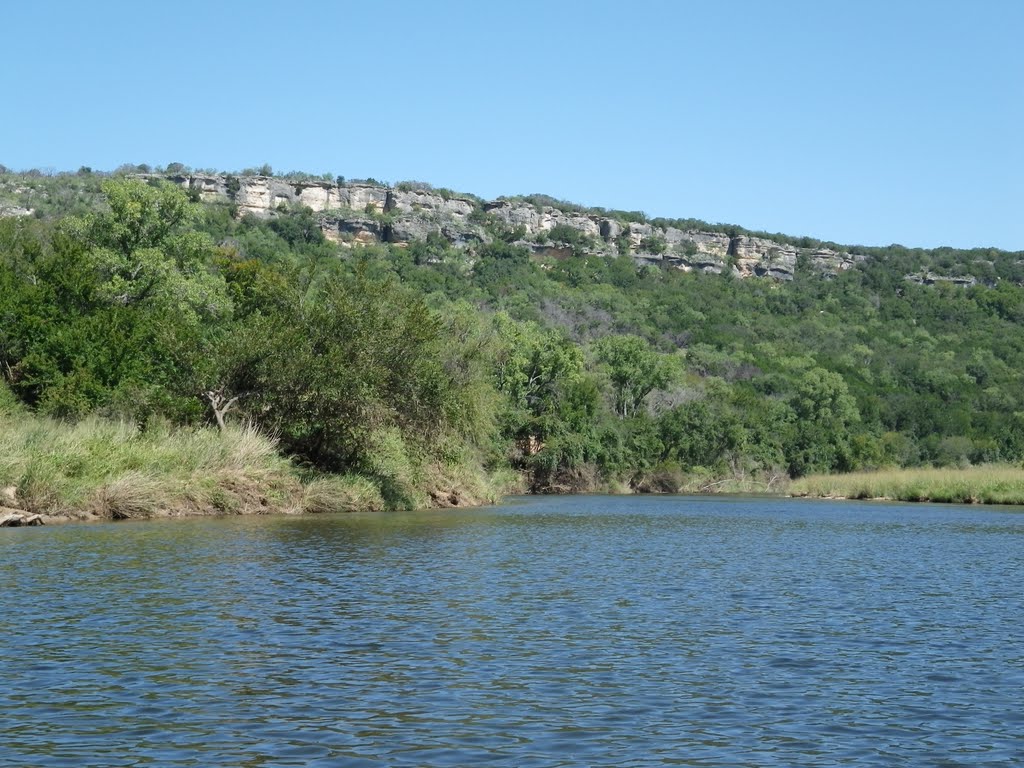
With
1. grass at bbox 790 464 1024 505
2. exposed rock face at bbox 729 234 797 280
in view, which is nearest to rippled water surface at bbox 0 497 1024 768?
grass at bbox 790 464 1024 505

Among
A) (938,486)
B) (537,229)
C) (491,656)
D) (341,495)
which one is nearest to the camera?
(491,656)

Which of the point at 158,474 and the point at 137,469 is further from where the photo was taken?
the point at 158,474

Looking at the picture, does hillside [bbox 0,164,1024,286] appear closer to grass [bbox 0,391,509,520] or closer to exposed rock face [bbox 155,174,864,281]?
exposed rock face [bbox 155,174,864,281]

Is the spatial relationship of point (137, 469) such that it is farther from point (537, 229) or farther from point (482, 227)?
point (537, 229)

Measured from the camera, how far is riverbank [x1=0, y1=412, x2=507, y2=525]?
111ft

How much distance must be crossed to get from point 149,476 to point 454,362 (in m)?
21.9

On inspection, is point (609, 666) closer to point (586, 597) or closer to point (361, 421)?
point (586, 597)

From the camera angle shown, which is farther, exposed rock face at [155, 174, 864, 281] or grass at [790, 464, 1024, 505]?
exposed rock face at [155, 174, 864, 281]

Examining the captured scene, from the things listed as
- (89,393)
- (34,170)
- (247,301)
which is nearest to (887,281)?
(34,170)

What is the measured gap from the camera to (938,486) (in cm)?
6819

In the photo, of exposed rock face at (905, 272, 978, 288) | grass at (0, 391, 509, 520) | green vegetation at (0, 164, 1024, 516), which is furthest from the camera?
exposed rock face at (905, 272, 978, 288)

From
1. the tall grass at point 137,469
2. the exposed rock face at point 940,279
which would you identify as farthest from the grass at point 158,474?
the exposed rock face at point 940,279

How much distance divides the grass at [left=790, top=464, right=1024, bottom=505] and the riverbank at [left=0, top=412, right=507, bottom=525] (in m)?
35.9

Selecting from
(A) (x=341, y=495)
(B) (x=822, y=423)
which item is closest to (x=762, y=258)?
(B) (x=822, y=423)
